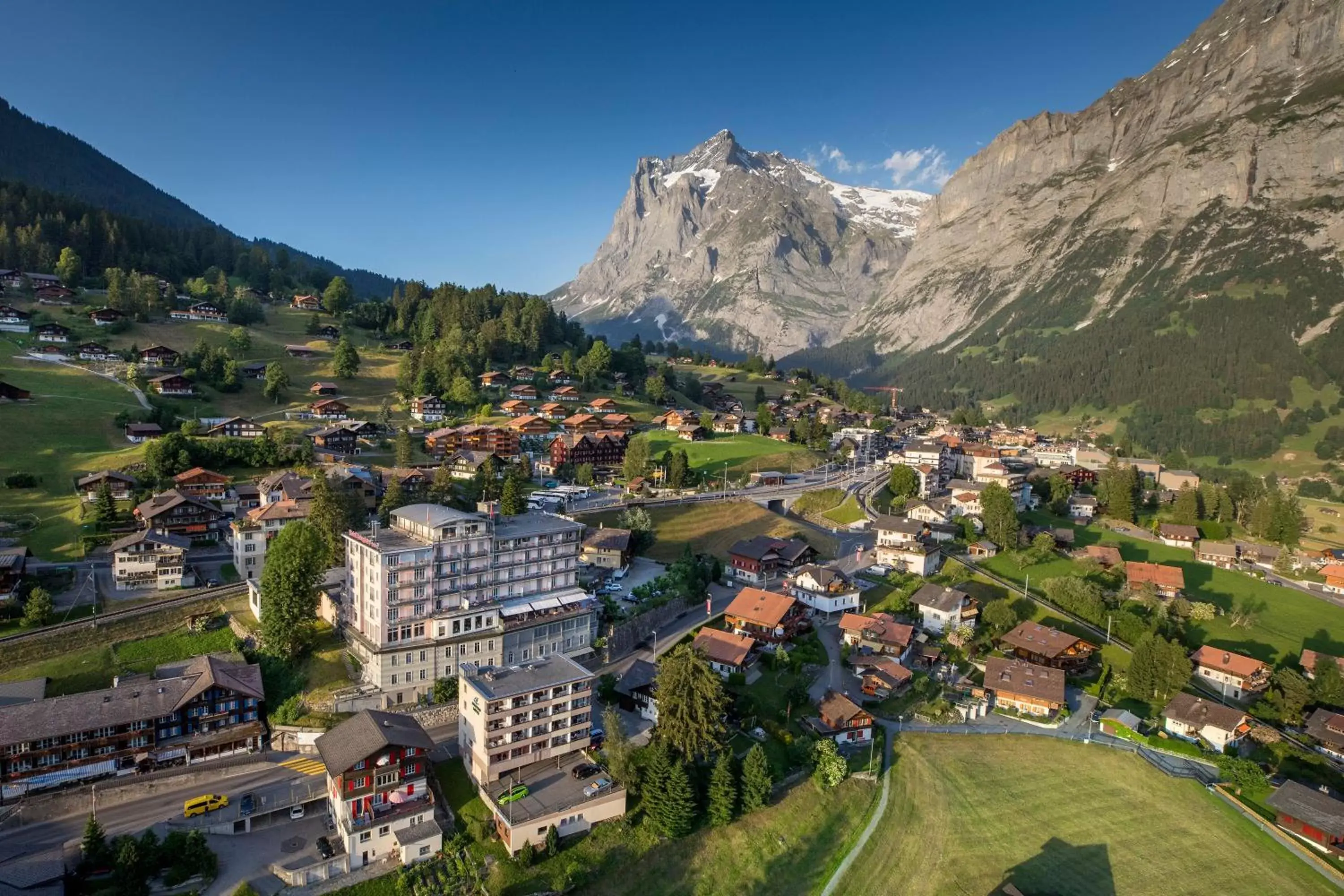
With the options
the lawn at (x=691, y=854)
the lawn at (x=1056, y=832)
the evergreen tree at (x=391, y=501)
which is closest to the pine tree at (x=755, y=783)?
the lawn at (x=691, y=854)

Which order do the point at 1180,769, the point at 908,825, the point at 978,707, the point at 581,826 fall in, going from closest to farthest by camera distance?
the point at 581,826
the point at 908,825
the point at 1180,769
the point at 978,707

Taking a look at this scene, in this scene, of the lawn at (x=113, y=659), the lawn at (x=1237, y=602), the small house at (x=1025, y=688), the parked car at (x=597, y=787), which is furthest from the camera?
the lawn at (x=1237, y=602)

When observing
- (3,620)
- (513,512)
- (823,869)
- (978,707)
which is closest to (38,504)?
(3,620)

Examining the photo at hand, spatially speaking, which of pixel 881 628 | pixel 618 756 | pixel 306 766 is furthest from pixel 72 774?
pixel 881 628

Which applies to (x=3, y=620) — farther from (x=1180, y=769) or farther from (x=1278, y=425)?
Answer: (x=1278, y=425)

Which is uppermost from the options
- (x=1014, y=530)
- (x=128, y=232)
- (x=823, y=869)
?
(x=128, y=232)

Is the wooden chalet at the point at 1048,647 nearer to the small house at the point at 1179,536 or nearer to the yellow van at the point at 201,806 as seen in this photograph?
the small house at the point at 1179,536

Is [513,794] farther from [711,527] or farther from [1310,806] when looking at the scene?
[711,527]

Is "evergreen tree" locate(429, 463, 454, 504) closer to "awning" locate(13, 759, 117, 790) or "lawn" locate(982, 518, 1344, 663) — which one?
"awning" locate(13, 759, 117, 790)
